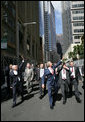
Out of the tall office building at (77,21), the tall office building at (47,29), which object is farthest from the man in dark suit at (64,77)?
the tall office building at (47,29)

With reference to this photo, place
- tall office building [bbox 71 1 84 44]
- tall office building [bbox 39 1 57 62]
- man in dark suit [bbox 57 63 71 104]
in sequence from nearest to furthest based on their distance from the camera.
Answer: man in dark suit [bbox 57 63 71 104]
tall office building [bbox 71 1 84 44]
tall office building [bbox 39 1 57 62]

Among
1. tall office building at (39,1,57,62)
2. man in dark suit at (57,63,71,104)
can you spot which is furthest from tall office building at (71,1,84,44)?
man in dark suit at (57,63,71,104)

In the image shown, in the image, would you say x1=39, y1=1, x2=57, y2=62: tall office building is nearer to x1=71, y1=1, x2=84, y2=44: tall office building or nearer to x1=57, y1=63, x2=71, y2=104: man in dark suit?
x1=71, y1=1, x2=84, y2=44: tall office building

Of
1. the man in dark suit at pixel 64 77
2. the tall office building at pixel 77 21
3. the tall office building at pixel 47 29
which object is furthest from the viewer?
the tall office building at pixel 47 29

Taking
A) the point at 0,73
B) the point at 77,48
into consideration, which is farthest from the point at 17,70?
the point at 77,48

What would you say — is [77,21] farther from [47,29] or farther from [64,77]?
[64,77]

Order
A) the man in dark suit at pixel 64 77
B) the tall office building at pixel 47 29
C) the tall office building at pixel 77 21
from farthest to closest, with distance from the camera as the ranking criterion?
the tall office building at pixel 47 29, the tall office building at pixel 77 21, the man in dark suit at pixel 64 77

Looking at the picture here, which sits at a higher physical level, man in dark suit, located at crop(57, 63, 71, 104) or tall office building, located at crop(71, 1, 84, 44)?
tall office building, located at crop(71, 1, 84, 44)

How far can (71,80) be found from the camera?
7938mm

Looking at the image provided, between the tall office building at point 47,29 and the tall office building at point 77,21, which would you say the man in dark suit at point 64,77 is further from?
the tall office building at point 47,29

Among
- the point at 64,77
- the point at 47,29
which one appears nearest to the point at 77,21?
the point at 47,29

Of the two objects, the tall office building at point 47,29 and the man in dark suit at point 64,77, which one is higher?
the tall office building at point 47,29

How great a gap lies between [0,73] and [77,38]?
308 ft

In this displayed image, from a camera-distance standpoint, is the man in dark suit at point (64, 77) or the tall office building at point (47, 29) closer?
the man in dark suit at point (64, 77)
